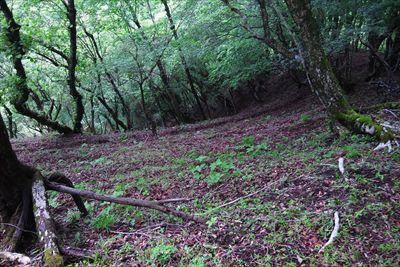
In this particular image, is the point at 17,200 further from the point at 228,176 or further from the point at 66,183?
the point at 228,176

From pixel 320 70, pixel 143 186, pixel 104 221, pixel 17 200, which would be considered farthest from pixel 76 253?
pixel 320 70

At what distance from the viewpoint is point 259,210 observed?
4141 millimetres

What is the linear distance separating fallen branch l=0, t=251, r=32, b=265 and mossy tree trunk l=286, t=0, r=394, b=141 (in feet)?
20.1

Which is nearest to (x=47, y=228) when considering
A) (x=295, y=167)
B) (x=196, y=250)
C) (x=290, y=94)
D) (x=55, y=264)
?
(x=55, y=264)

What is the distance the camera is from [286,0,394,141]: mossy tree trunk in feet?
21.0

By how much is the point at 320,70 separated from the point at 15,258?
632 cm

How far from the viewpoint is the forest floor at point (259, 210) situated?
323cm

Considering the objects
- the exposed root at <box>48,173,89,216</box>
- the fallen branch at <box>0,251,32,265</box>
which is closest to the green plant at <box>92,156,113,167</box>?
the exposed root at <box>48,173,89,216</box>

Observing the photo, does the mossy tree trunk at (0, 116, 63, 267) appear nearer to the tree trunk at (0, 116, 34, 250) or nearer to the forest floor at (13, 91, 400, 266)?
the tree trunk at (0, 116, 34, 250)

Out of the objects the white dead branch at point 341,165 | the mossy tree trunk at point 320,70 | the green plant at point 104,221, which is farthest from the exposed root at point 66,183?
the mossy tree trunk at point 320,70

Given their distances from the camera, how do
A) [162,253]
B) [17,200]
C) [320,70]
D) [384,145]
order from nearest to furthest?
[162,253]
[17,200]
[384,145]
[320,70]

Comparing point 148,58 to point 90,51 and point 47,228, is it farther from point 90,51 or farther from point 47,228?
point 47,228

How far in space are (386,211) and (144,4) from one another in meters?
17.5

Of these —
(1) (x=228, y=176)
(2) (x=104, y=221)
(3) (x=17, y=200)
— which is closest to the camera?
(3) (x=17, y=200)
